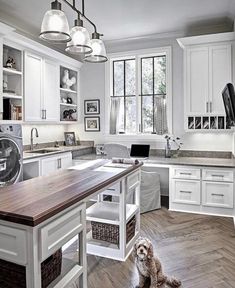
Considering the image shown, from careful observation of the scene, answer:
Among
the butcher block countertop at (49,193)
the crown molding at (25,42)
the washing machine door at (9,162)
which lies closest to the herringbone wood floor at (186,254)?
the butcher block countertop at (49,193)

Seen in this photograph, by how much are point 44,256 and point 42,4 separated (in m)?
3.27

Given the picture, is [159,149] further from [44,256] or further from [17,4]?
[44,256]

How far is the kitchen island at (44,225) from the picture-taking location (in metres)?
1.24

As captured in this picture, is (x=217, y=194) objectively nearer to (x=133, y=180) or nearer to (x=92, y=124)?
(x=133, y=180)

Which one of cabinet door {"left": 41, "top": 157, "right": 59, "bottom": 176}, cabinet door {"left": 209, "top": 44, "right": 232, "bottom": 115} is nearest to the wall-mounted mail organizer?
cabinet door {"left": 209, "top": 44, "right": 232, "bottom": 115}

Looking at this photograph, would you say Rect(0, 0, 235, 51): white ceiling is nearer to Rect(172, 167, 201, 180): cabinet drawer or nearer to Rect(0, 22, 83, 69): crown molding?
Rect(0, 22, 83, 69): crown molding

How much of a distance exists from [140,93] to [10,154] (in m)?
2.65

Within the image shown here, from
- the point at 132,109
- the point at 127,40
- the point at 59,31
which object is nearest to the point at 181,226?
the point at 132,109

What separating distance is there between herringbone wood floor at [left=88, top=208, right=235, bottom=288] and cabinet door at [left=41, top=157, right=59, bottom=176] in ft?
5.26

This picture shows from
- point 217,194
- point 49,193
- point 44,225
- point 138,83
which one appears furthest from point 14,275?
point 138,83

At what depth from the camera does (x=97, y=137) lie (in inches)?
211

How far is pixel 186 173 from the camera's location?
3.97 m

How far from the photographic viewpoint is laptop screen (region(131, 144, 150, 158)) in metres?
4.64

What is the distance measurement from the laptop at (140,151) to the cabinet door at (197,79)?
3.21ft
